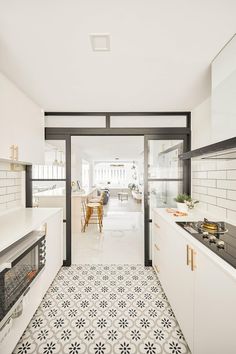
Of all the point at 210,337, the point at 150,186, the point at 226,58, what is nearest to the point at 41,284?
the point at 210,337

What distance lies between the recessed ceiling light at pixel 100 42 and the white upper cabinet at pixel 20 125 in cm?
92

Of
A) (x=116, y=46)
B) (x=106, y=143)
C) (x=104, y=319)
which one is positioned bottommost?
(x=104, y=319)

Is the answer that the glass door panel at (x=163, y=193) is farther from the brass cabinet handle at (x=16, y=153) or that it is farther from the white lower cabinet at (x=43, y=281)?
the brass cabinet handle at (x=16, y=153)

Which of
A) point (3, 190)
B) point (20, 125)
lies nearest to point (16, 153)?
point (20, 125)

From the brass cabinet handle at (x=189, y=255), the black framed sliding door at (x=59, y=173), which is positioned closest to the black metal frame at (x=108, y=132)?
the black framed sliding door at (x=59, y=173)

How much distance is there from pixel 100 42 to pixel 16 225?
171 cm

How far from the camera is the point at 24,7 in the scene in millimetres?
1049

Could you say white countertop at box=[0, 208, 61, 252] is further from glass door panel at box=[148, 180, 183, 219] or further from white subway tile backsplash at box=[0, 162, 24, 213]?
glass door panel at box=[148, 180, 183, 219]

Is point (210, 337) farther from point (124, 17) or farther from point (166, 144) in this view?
point (166, 144)

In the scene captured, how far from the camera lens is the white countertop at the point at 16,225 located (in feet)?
4.61

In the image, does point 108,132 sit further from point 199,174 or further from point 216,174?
point 216,174

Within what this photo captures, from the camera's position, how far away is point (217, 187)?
2094mm

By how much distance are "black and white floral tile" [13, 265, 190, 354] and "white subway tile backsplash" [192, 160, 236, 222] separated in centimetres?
115

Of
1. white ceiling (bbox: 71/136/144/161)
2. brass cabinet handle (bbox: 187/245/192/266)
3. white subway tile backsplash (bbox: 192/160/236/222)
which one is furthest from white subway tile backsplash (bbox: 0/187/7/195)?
white ceiling (bbox: 71/136/144/161)
